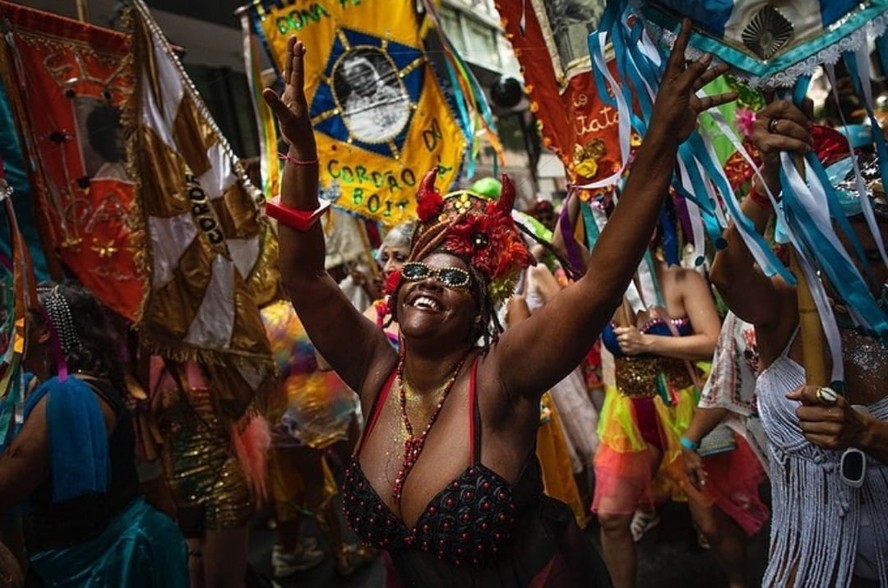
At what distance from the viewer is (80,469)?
244cm

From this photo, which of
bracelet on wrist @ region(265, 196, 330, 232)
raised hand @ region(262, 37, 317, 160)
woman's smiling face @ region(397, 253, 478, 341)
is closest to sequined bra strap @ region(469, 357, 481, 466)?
woman's smiling face @ region(397, 253, 478, 341)

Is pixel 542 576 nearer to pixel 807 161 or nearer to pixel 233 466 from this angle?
pixel 807 161

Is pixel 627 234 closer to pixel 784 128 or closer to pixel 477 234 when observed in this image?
pixel 784 128

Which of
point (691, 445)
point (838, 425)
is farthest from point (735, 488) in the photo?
point (838, 425)

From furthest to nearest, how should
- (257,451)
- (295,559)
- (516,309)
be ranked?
1. (295,559)
2. (257,451)
3. (516,309)

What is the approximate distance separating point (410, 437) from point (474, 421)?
0.67ft

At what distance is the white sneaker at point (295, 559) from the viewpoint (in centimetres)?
457

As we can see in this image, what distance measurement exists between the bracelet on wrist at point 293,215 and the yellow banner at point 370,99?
260 centimetres

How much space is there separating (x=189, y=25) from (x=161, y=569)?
4.67 meters

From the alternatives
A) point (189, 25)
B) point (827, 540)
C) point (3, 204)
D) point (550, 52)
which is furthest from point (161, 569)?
point (189, 25)

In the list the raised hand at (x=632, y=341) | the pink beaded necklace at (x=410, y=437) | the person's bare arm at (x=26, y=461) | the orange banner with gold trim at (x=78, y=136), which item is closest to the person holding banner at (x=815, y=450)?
the pink beaded necklace at (x=410, y=437)

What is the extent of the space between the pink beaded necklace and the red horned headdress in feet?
0.97

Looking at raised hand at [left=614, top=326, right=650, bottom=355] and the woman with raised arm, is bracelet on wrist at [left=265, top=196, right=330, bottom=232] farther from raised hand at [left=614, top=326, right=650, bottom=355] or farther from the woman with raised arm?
raised hand at [left=614, top=326, right=650, bottom=355]

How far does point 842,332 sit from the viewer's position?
1.91 metres
